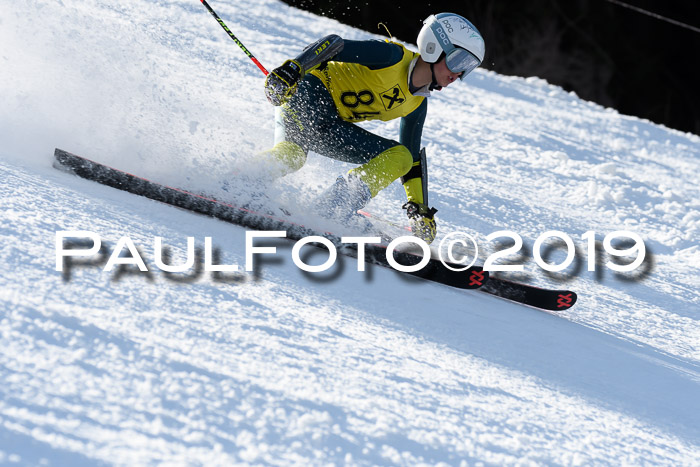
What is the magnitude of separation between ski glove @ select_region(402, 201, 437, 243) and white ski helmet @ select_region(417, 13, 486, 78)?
0.67m

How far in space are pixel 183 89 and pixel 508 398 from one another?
374cm

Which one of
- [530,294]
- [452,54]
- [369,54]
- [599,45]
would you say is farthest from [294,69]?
[599,45]

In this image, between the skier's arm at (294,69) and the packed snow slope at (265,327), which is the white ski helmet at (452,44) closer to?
the skier's arm at (294,69)

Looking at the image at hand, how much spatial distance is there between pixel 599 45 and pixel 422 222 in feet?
55.2

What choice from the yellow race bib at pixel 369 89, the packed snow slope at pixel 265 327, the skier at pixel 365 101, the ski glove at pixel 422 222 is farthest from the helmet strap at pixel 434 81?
the packed snow slope at pixel 265 327

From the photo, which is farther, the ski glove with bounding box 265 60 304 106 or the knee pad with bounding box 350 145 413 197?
the knee pad with bounding box 350 145 413 197

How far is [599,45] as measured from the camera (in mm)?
18828

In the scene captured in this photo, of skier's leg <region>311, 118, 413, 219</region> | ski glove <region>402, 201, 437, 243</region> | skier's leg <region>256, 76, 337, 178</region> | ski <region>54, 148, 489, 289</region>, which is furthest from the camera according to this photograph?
ski glove <region>402, 201, 437, 243</region>

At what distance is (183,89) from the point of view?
5.31 meters

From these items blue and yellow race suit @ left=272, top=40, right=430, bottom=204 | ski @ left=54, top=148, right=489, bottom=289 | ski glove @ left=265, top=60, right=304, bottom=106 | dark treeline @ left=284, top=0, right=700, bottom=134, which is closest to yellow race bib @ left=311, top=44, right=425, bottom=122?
blue and yellow race suit @ left=272, top=40, right=430, bottom=204

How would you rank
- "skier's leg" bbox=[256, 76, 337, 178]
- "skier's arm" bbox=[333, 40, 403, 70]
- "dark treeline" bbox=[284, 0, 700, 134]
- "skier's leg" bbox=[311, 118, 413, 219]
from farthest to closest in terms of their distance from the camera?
"dark treeline" bbox=[284, 0, 700, 134], "skier's leg" bbox=[256, 76, 337, 178], "skier's arm" bbox=[333, 40, 403, 70], "skier's leg" bbox=[311, 118, 413, 219]

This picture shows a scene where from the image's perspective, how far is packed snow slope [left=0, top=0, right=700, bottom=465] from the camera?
1.70 meters

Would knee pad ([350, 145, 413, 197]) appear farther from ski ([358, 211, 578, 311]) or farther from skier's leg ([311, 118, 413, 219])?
ski ([358, 211, 578, 311])

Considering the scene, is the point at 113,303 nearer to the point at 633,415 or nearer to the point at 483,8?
Result: the point at 633,415
